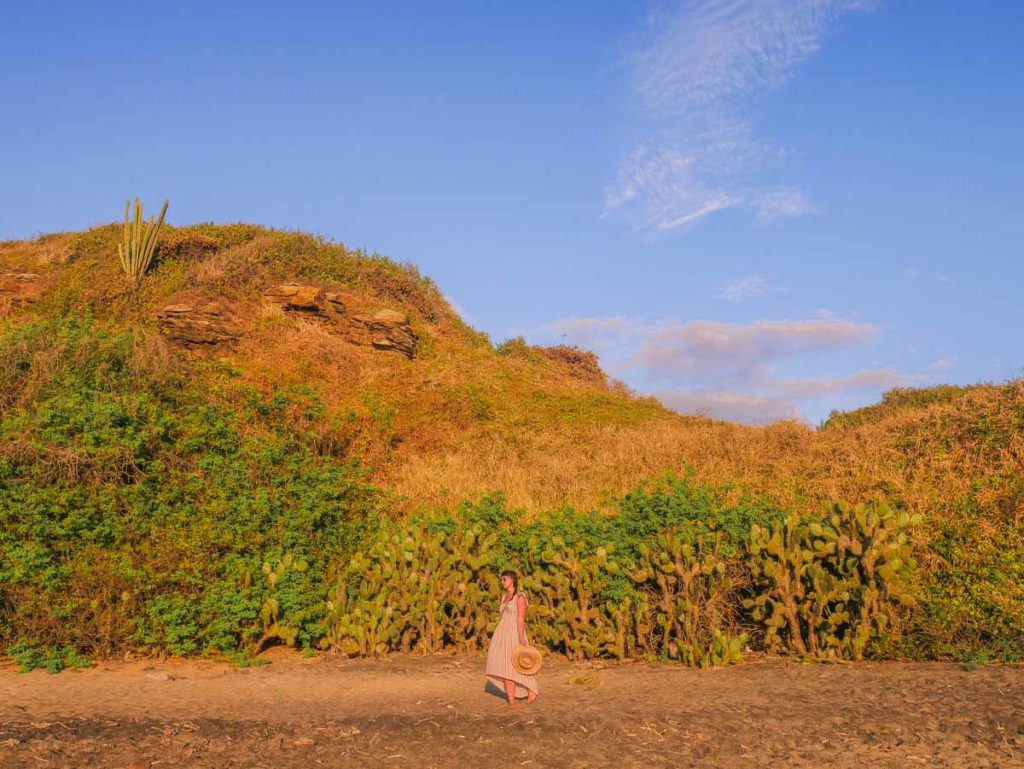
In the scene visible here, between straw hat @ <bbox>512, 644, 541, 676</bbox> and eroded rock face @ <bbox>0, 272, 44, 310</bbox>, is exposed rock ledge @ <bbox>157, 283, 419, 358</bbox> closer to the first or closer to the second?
eroded rock face @ <bbox>0, 272, 44, 310</bbox>

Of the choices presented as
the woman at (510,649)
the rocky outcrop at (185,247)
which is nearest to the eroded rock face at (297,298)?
the rocky outcrop at (185,247)

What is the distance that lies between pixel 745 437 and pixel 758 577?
29.5 ft

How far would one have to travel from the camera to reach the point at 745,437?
57.5ft

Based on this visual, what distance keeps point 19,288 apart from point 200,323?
7219 millimetres

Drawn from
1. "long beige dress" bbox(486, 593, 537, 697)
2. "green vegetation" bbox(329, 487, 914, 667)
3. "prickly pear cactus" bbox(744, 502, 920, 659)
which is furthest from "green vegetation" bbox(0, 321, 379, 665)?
"prickly pear cactus" bbox(744, 502, 920, 659)

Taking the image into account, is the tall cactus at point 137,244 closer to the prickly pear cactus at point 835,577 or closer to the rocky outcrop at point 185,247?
the rocky outcrop at point 185,247

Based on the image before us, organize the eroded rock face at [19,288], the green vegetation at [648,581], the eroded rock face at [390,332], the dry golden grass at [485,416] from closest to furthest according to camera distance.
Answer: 1. the green vegetation at [648,581]
2. the dry golden grass at [485,416]
3. the eroded rock face at [19,288]
4. the eroded rock face at [390,332]

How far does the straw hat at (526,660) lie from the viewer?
277 inches

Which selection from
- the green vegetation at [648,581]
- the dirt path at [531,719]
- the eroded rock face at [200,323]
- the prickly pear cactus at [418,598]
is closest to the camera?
the dirt path at [531,719]

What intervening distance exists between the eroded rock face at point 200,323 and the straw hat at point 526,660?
17.7 metres

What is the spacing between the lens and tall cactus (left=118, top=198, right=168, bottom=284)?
25125 mm

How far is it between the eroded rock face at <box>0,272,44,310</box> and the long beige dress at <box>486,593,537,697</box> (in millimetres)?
22781

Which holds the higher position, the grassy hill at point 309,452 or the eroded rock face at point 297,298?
the eroded rock face at point 297,298

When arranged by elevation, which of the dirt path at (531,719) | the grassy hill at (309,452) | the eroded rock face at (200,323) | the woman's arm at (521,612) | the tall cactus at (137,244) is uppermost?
the tall cactus at (137,244)
